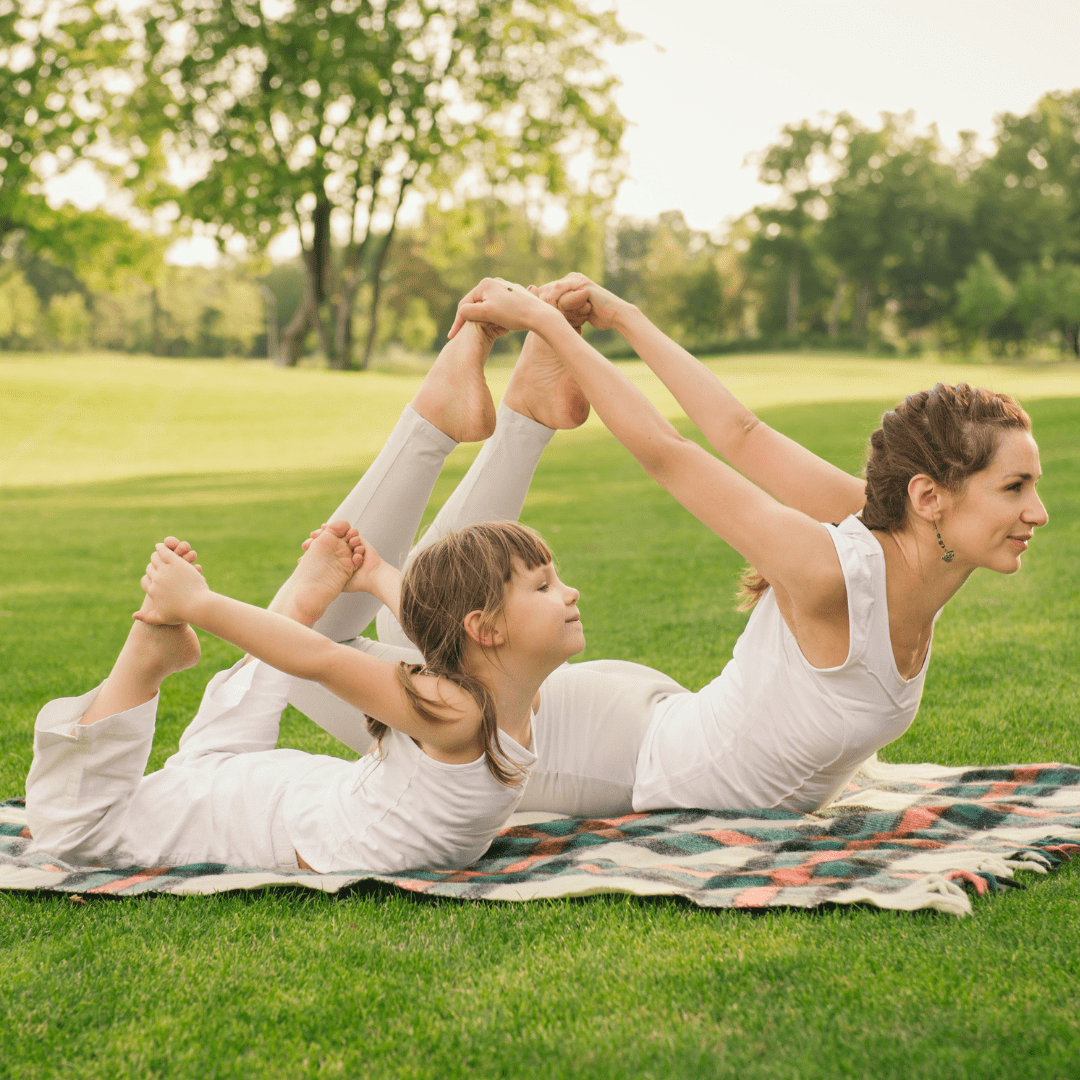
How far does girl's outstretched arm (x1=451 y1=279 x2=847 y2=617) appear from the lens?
253 cm

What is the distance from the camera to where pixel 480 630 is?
258cm

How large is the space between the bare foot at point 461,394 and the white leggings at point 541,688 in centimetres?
4

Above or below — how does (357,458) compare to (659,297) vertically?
below

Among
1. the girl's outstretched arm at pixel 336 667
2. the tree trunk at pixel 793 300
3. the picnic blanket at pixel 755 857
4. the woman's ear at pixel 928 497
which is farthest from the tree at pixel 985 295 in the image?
the girl's outstretched arm at pixel 336 667

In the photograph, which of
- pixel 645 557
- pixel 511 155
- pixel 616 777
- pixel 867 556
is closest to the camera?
pixel 867 556

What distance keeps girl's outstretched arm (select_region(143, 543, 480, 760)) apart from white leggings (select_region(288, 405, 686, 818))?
54cm

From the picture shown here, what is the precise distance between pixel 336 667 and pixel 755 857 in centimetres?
120

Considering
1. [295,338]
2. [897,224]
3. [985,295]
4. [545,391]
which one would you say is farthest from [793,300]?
[545,391]

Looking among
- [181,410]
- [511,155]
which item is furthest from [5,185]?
[511,155]

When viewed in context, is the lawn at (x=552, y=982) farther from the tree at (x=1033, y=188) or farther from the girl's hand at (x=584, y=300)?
the tree at (x=1033, y=188)

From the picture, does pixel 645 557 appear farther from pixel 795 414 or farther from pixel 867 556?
pixel 795 414

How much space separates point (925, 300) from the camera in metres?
64.3

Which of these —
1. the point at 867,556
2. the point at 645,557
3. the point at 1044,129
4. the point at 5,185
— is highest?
the point at 1044,129

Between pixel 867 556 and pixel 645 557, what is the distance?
644 cm
